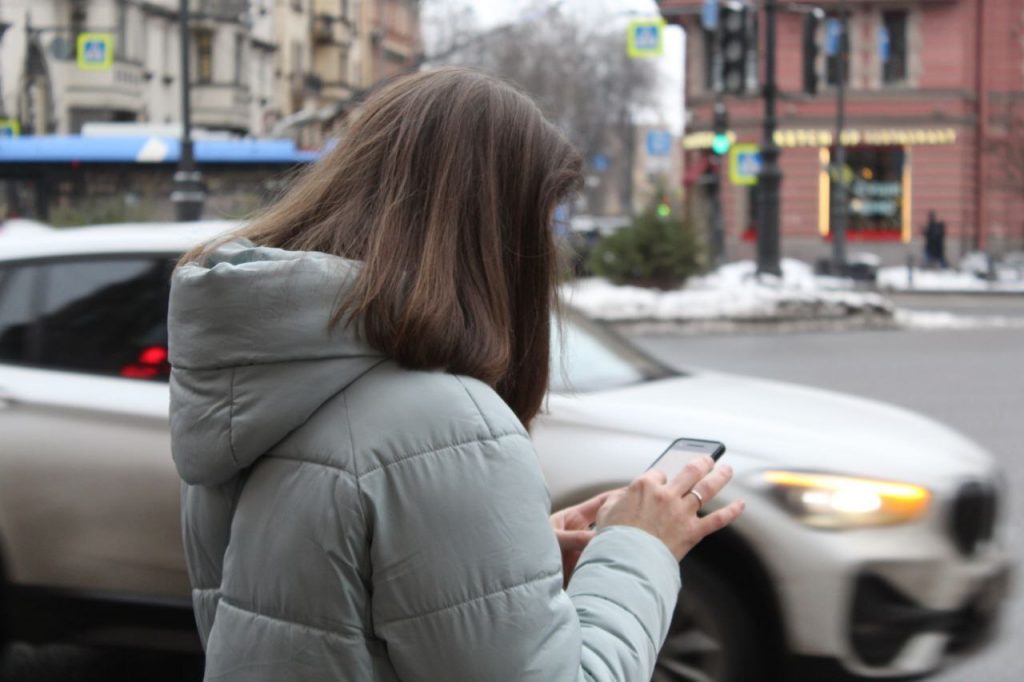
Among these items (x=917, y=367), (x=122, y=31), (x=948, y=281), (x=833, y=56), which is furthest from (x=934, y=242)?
(x=122, y=31)

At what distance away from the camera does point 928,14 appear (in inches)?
1722

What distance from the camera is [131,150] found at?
998 inches

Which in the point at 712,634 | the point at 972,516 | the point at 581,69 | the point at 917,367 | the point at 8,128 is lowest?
the point at 917,367

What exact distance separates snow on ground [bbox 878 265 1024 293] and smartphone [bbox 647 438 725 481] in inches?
1170

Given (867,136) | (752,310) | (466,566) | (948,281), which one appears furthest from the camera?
(867,136)

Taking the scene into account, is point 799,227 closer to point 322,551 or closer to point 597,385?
point 597,385

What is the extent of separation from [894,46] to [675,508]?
146ft

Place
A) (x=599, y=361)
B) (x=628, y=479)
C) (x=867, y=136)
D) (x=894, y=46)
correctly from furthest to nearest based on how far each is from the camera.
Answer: (x=894, y=46), (x=867, y=136), (x=599, y=361), (x=628, y=479)

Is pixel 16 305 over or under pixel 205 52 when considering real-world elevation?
under

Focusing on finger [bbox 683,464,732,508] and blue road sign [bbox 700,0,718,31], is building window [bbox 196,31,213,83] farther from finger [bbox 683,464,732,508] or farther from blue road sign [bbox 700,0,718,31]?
finger [bbox 683,464,732,508]

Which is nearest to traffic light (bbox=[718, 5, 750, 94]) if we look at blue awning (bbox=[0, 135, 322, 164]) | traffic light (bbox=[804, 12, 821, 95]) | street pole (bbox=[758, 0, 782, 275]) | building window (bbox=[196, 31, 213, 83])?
traffic light (bbox=[804, 12, 821, 95])

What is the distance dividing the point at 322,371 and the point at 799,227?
43338mm

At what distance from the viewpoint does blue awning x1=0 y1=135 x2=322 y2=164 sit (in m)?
24.5

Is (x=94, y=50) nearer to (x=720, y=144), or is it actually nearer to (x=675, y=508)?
(x=720, y=144)
